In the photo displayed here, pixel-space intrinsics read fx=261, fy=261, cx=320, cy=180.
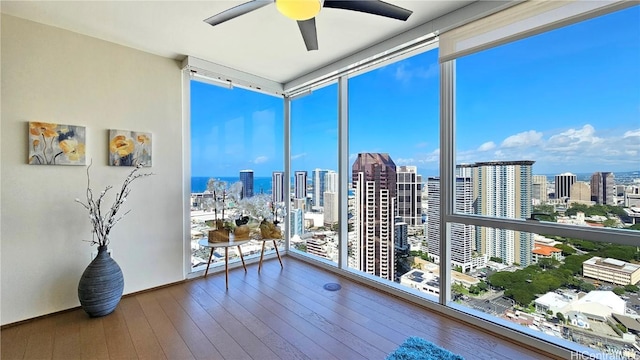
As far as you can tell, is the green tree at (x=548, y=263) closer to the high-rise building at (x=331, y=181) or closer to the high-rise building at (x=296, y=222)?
the high-rise building at (x=331, y=181)

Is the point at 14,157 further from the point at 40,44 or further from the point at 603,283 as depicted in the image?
the point at 603,283

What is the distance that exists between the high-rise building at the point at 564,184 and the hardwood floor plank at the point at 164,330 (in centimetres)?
295

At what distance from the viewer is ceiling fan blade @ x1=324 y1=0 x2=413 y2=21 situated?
176 centimetres

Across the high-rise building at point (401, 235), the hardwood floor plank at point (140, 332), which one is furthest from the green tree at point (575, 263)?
the hardwood floor plank at point (140, 332)

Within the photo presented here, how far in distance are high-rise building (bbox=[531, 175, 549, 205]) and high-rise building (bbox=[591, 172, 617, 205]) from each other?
0.83ft

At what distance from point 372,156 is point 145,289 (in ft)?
9.95

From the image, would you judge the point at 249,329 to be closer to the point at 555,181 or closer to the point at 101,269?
the point at 101,269

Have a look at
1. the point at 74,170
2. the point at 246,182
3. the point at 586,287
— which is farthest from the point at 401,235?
the point at 74,170

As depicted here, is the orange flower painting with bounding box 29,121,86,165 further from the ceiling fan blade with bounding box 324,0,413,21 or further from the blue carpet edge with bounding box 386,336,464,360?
the blue carpet edge with bounding box 386,336,464,360

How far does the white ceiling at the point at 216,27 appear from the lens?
86.1 inches

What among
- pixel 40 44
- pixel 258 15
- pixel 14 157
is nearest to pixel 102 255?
pixel 14 157

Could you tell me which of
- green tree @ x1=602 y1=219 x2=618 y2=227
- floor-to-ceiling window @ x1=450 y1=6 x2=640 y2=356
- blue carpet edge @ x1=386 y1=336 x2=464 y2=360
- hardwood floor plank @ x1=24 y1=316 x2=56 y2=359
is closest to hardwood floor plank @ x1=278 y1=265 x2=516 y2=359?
blue carpet edge @ x1=386 y1=336 x2=464 y2=360

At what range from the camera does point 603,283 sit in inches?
70.3

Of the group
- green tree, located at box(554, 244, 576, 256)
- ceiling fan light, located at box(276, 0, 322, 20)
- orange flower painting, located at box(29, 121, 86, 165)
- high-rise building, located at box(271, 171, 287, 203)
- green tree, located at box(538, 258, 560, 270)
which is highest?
ceiling fan light, located at box(276, 0, 322, 20)
